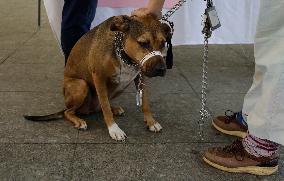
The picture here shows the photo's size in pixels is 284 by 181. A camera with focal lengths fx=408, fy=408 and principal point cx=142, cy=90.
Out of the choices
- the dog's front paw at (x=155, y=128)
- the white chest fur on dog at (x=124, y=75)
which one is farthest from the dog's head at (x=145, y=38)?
the dog's front paw at (x=155, y=128)

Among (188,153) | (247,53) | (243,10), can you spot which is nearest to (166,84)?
(243,10)

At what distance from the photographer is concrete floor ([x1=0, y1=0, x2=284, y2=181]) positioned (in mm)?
2906

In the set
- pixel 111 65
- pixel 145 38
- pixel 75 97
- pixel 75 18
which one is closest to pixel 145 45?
pixel 145 38

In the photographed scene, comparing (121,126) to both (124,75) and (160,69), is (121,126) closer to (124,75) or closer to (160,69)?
(124,75)

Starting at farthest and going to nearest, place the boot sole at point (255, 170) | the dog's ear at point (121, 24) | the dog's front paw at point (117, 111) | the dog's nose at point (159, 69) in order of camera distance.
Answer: the dog's front paw at point (117, 111), the dog's ear at point (121, 24), the dog's nose at point (159, 69), the boot sole at point (255, 170)

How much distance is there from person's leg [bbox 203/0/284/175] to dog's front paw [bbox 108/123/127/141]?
987mm

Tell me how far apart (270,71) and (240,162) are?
2.51 feet

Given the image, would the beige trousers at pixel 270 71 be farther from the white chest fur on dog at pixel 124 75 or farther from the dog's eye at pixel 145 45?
the white chest fur on dog at pixel 124 75

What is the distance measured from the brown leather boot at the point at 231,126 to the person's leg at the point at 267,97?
593mm

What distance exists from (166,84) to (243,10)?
1.37 meters

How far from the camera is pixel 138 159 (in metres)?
3.10

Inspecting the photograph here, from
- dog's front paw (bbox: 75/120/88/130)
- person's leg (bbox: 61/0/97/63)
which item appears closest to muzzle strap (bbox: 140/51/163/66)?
dog's front paw (bbox: 75/120/88/130)

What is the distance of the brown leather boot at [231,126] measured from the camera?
3.52 meters

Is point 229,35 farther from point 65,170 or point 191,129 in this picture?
point 65,170
